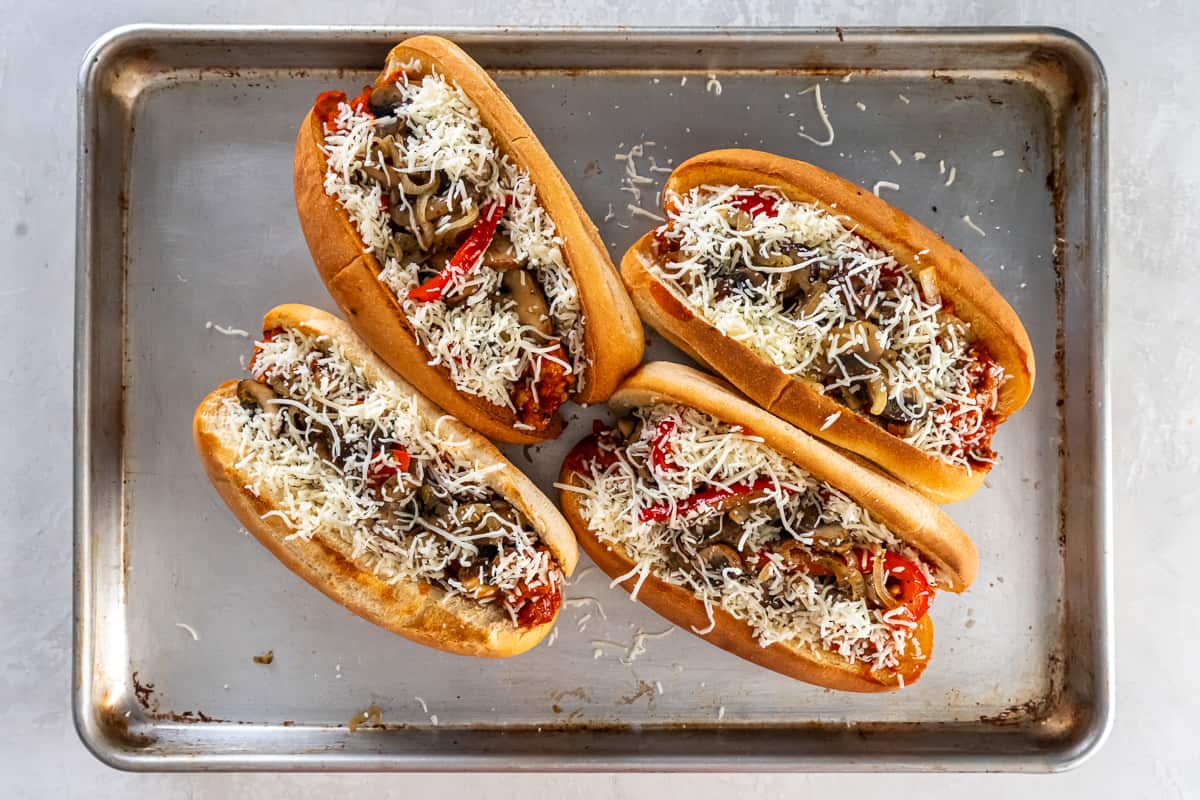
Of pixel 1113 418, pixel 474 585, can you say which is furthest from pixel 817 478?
pixel 1113 418

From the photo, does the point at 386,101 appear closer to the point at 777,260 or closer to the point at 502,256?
the point at 502,256

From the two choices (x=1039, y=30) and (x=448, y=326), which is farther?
(x=1039, y=30)

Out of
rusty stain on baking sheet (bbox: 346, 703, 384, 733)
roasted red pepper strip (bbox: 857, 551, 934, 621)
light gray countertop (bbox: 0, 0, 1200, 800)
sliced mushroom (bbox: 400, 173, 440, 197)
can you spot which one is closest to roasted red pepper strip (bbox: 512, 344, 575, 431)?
sliced mushroom (bbox: 400, 173, 440, 197)

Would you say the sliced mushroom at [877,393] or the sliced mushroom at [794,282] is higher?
the sliced mushroom at [794,282]

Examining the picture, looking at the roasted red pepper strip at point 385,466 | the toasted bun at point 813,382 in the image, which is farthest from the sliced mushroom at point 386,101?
the roasted red pepper strip at point 385,466

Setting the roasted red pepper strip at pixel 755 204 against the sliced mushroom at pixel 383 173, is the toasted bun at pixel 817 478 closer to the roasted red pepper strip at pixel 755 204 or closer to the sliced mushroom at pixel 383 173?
the roasted red pepper strip at pixel 755 204

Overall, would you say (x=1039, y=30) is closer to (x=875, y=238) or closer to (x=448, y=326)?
(x=875, y=238)

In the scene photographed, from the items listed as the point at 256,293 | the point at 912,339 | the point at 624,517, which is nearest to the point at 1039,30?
the point at 912,339
